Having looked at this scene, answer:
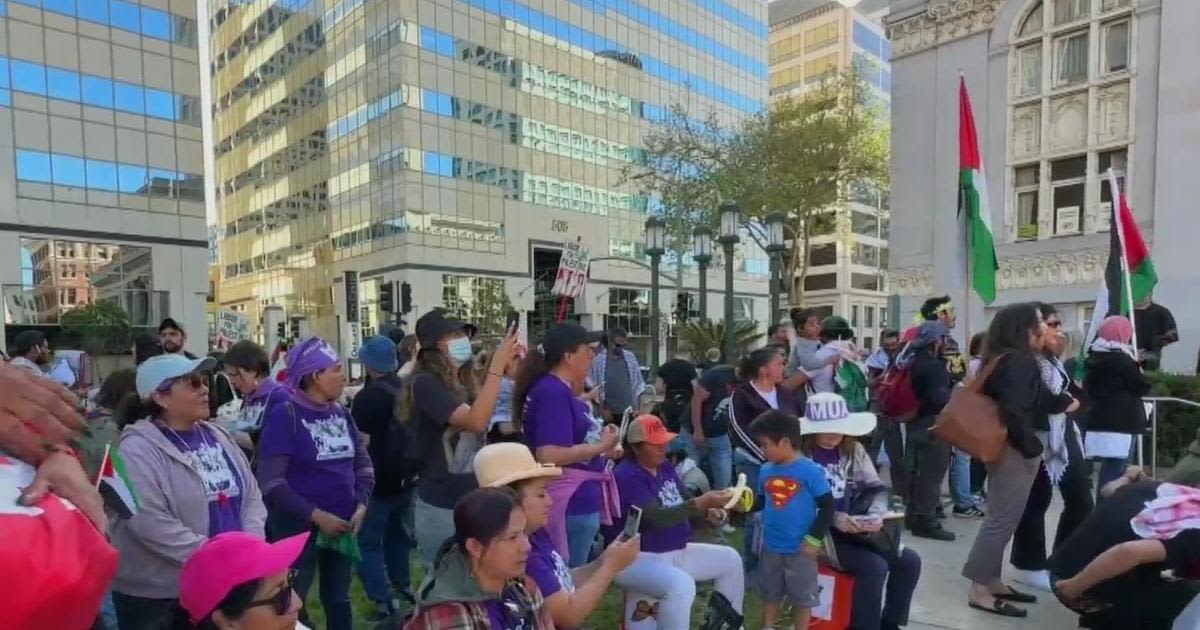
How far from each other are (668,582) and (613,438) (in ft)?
2.53

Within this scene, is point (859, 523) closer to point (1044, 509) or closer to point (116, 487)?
point (1044, 509)

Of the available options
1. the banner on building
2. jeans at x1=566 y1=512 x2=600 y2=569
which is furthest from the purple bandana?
the banner on building

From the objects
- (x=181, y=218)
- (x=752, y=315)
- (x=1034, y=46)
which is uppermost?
(x=1034, y=46)

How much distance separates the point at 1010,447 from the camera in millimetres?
4508

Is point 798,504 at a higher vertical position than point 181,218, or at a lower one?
lower

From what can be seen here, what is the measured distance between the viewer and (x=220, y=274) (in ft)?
194

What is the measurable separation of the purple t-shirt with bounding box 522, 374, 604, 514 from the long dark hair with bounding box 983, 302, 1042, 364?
8.83 feet

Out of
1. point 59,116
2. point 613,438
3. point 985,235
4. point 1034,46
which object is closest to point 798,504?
point 613,438

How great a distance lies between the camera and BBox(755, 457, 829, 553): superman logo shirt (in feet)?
12.6

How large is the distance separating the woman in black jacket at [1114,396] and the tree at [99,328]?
27.3 metres

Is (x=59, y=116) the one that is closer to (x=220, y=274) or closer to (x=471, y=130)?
(x=471, y=130)

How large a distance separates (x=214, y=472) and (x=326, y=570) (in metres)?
1.19

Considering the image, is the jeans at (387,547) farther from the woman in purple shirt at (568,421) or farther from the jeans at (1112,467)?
the jeans at (1112,467)

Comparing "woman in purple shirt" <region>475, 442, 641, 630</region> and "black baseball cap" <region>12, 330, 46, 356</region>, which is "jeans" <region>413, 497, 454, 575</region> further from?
"black baseball cap" <region>12, 330, 46, 356</region>
